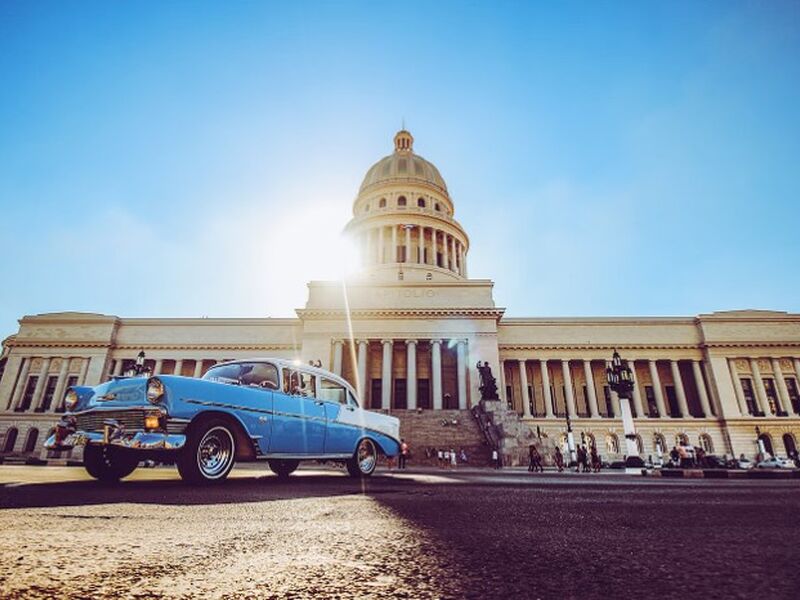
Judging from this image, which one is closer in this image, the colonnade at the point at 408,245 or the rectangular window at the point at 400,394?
the rectangular window at the point at 400,394

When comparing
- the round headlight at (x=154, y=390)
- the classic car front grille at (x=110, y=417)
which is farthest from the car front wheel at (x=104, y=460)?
the round headlight at (x=154, y=390)

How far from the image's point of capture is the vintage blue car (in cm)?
472

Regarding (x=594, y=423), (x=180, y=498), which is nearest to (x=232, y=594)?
(x=180, y=498)

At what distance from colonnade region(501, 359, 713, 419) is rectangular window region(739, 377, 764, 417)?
3.22 metres

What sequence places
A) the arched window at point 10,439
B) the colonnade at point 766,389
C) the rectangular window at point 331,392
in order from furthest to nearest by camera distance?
the arched window at point 10,439 < the colonnade at point 766,389 < the rectangular window at point 331,392

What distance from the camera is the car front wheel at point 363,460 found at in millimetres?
7777

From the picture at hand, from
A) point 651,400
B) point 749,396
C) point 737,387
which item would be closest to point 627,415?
point 651,400

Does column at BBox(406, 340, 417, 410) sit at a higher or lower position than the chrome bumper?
higher

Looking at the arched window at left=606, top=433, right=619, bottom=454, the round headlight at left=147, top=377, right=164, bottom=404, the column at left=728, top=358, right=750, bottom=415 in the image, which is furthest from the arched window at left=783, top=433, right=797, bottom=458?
the round headlight at left=147, top=377, right=164, bottom=404

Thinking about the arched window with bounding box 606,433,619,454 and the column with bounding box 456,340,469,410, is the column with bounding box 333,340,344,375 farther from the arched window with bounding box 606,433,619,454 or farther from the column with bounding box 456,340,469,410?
the arched window with bounding box 606,433,619,454

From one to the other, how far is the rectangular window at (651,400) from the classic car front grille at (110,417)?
46.4 metres

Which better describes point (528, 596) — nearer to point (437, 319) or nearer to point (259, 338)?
point (437, 319)

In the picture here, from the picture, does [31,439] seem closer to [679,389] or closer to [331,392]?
[331,392]

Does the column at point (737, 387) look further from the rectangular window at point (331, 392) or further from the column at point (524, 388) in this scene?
the rectangular window at point (331, 392)
